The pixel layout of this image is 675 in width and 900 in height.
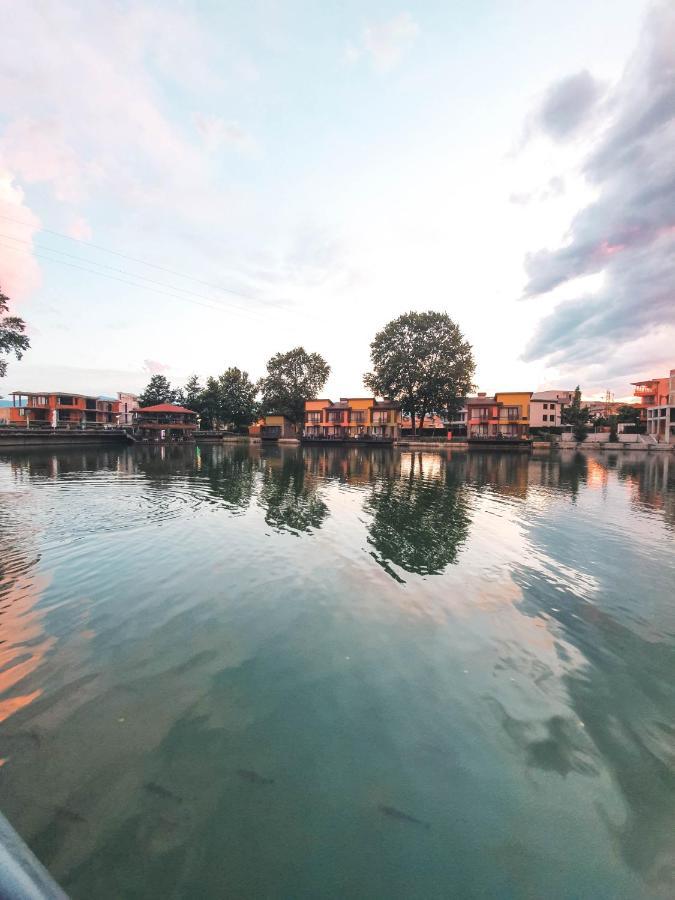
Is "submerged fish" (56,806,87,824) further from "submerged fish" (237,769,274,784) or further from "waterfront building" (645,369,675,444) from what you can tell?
"waterfront building" (645,369,675,444)

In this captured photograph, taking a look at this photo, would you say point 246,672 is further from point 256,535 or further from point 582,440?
point 582,440

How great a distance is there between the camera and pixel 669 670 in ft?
19.7

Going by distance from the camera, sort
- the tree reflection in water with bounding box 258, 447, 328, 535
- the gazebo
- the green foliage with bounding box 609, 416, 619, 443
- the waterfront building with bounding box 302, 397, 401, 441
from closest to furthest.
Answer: the tree reflection in water with bounding box 258, 447, 328, 535 < the gazebo < the green foliage with bounding box 609, 416, 619, 443 < the waterfront building with bounding box 302, 397, 401, 441

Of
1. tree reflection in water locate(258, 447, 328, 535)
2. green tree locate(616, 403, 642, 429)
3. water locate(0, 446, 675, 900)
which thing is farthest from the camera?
green tree locate(616, 403, 642, 429)

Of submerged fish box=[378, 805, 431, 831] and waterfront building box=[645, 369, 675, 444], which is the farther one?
waterfront building box=[645, 369, 675, 444]

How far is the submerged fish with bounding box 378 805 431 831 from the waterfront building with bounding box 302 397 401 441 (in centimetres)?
6889

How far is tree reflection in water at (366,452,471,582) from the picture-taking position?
1060 centimetres

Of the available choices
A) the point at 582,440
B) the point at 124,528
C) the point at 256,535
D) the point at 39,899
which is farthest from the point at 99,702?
the point at 582,440

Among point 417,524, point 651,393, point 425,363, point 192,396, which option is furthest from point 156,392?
point 651,393

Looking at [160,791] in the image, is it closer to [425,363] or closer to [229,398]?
[425,363]

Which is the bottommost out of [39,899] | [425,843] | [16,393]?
[425,843]

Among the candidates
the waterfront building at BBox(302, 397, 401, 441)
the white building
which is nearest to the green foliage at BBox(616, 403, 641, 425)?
the white building

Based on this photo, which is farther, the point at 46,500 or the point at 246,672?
the point at 46,500

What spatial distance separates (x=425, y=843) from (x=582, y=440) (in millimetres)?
79924
